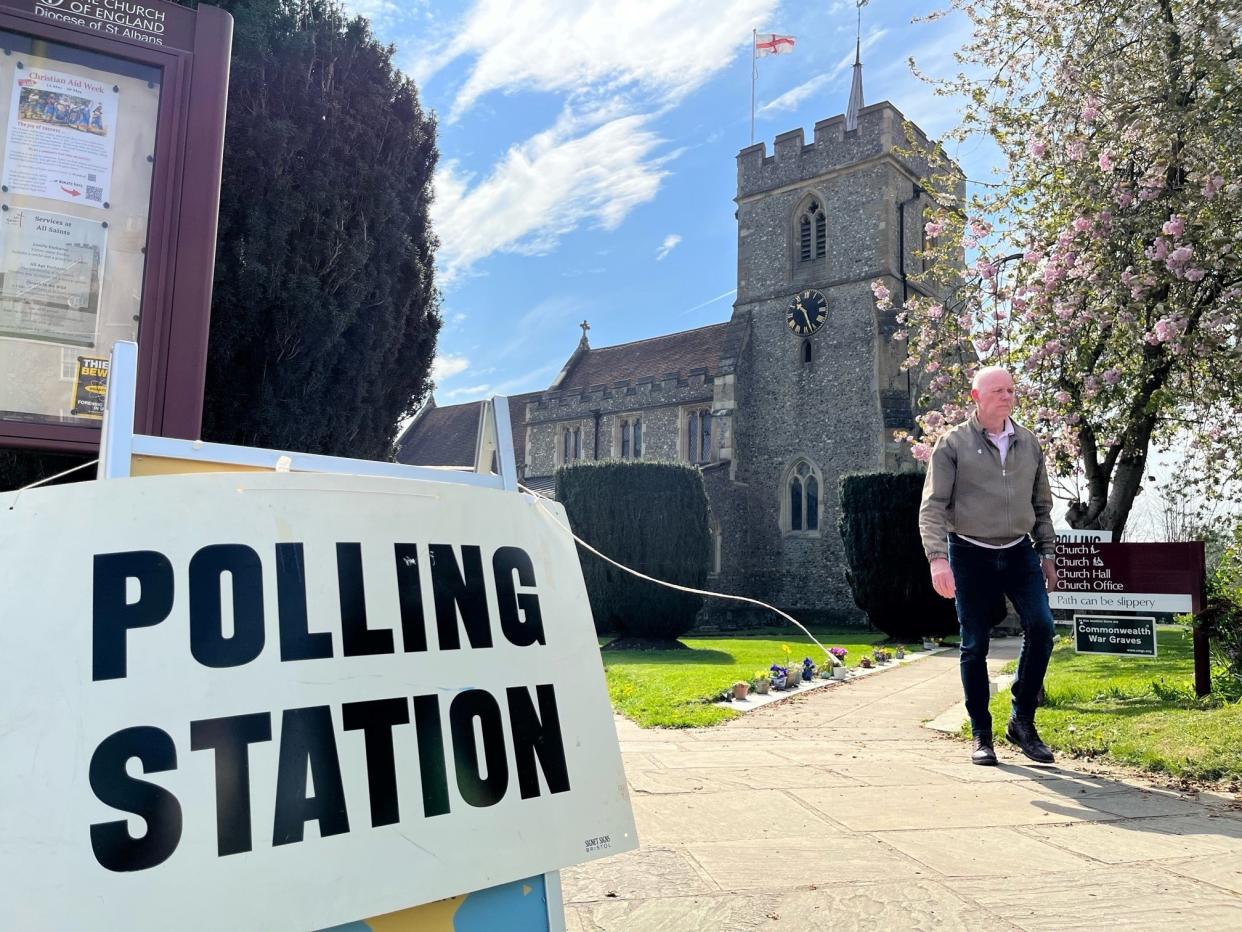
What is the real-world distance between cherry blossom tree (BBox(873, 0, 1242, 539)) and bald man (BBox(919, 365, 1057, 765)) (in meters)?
2.69

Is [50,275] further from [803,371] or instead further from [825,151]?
[825,151]

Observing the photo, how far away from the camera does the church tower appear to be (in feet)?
74.5

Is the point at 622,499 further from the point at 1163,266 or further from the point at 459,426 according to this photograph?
the point at 459,426

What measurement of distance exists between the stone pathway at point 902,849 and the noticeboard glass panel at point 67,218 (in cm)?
181

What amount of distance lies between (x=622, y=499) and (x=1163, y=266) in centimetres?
947

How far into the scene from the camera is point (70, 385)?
7.27ft

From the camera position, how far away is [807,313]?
941 inches

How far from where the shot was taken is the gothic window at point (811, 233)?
966 inches

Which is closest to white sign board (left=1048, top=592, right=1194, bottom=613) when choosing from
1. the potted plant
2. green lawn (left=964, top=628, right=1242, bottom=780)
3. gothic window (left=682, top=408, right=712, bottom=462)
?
green lawn (left=964, top=628, right=1242, bottom=780)

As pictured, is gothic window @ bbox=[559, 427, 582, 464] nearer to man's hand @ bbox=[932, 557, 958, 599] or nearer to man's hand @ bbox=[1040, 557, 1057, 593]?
man's hand @ bbox=[1040, 557, 1057, 593]

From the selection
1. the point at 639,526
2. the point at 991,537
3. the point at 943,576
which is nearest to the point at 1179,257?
the point at 991,537

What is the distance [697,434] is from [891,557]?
1016cm

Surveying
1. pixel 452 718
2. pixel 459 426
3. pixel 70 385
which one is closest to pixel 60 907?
pixel 452 718

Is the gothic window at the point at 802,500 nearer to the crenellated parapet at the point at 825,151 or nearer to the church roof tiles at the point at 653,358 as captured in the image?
the church roof tiles at the point at 653,358
